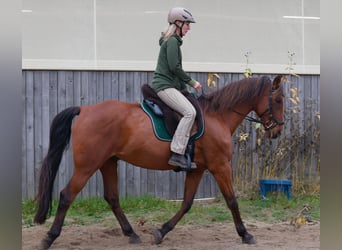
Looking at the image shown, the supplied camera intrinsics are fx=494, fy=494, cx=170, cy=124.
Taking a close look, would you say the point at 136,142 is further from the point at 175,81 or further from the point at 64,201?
the point at 64,201

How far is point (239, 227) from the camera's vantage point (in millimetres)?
5234

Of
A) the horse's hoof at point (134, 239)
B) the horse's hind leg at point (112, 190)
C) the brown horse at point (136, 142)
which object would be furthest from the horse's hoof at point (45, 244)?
the horse's hoof at point (134, 239)

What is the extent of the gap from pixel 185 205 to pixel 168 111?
3.39 feet

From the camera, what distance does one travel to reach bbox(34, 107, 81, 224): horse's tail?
15.8 ft

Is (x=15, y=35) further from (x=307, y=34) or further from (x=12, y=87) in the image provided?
(x=307, y=34)

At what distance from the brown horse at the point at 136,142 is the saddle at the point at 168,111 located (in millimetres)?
117

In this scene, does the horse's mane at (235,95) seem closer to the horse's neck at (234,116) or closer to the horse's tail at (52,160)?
the horse's neck at (234,116)

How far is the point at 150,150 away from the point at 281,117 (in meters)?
1.52

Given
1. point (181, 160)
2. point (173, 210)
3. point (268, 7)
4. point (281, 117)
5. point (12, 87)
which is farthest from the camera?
point (268, 7)

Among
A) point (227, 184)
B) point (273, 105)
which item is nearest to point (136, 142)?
point (227, 184)

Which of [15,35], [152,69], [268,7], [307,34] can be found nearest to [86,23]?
[152,69]

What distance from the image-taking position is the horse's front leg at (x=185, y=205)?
17.2 feet

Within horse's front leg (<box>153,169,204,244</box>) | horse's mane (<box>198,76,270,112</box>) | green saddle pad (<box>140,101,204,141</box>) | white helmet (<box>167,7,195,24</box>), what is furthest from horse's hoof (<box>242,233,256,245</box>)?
white helmet (<box>167,7,195,24</box>)

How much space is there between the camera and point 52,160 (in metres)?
4.89
